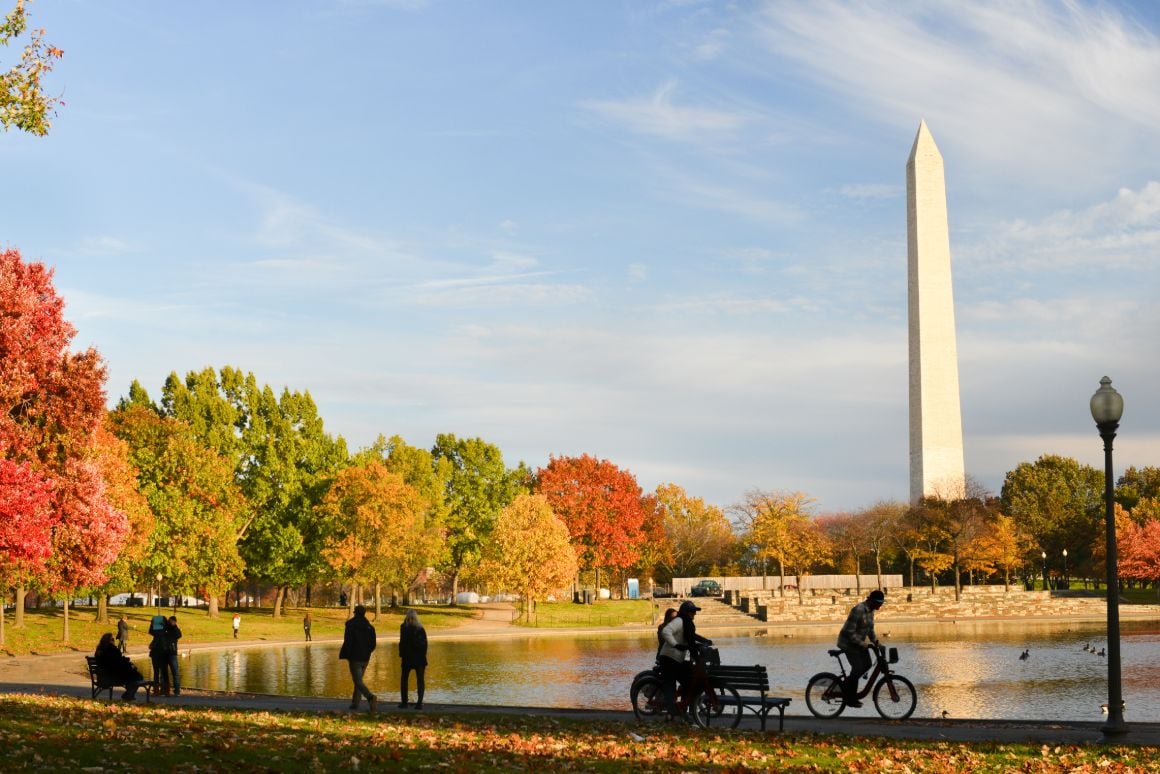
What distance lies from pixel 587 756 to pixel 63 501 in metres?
25.9

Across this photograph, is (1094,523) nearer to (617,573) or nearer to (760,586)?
(760,586)

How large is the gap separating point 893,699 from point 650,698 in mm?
4147

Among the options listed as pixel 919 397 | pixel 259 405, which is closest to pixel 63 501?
pixel 259 405

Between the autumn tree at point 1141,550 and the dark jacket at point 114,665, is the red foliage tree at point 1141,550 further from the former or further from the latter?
the dark jacket at point 114,665

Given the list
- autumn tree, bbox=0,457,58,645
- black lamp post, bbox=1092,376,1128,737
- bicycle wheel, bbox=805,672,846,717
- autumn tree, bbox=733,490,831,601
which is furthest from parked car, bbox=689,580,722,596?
black lamp post, bbox=1092,376,1128,737

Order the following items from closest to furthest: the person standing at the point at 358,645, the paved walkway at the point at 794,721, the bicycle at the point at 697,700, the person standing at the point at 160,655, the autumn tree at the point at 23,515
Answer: the paved walkway at the point at 794,721 → the bicycle at the point at 697,700 → the person standing at the point at 358,645 → the person standing at the point at 160,655 → the autumn tree at the point at 23,515

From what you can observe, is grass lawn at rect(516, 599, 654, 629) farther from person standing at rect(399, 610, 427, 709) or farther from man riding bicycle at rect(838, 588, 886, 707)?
man riding bicycle at rect(838, 588, 886, 707)

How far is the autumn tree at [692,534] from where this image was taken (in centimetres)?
A: 11344

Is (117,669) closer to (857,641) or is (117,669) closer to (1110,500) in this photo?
(857,641)

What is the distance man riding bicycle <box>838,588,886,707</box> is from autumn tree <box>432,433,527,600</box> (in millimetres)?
70908

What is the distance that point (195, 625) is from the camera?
201 feet

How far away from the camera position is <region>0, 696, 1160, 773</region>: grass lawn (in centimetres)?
1273

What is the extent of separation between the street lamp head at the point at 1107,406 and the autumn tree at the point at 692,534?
92453 mm

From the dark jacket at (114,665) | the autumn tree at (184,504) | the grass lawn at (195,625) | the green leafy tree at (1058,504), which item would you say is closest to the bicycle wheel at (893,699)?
the dark jacket at (114,665)
